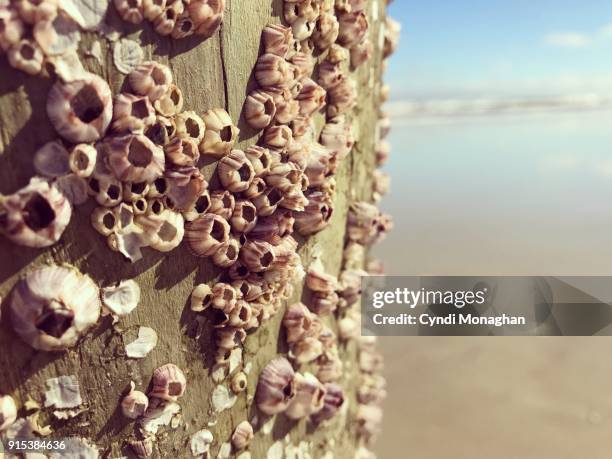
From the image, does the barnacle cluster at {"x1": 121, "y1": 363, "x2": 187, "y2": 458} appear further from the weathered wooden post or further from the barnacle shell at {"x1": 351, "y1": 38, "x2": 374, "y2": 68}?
the barnacle shell at {"x1": 351, "y1": 38, "x2": 374, "y2": 68}

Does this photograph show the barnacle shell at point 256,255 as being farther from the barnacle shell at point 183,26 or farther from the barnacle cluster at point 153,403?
the barnacle shell at point 183,26

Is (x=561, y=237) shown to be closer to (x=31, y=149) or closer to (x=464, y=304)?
(x=464, y=304)

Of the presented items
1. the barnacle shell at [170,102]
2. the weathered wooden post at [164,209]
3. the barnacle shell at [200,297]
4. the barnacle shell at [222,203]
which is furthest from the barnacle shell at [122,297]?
the barnacle shell at [170,102]

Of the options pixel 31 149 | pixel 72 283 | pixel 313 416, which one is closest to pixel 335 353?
pixel 313 416

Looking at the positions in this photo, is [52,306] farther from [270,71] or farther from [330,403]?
[330,403]

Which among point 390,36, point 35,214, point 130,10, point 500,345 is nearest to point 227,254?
point 35,214
